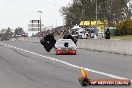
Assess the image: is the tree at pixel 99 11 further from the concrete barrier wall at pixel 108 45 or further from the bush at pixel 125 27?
the concrete barrier wall at pixel 108 45

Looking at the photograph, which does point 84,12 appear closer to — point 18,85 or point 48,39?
point 48,39

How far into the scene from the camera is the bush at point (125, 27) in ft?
294

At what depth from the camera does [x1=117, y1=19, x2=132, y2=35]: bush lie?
89562mm

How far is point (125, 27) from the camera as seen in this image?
91312 millimetres

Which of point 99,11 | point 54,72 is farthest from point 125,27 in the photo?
point 54,72

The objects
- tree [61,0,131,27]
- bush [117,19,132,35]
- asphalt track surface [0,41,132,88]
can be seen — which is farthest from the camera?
tree [61,0,131,27]

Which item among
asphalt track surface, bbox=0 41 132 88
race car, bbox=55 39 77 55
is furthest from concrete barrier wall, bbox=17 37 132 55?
asphalt track surface, bbox=0 41 132 88

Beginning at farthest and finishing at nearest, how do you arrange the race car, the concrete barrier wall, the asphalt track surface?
1. the race car
2. the concrete barrier wall
3. the asphalt track surface

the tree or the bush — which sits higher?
the tree

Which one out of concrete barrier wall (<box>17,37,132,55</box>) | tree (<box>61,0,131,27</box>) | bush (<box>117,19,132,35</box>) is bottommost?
concrete barrier wall (<box>17,37,132,55</box>)

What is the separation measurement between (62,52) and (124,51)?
4.43 m

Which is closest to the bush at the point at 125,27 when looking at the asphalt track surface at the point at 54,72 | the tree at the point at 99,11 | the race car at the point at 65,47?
the tree at the point at 99,11

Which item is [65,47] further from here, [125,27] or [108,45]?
[125,27]

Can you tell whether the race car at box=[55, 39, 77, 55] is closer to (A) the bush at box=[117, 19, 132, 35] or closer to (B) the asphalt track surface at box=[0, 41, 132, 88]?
(B) the asphalt track surface at box=[0, 41, 132, 88]
